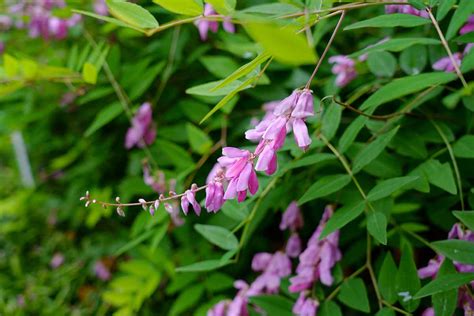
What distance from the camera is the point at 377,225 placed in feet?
2.34

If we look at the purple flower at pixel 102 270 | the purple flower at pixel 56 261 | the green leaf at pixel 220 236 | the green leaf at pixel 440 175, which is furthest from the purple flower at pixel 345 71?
the purple flower at pixel 56 261

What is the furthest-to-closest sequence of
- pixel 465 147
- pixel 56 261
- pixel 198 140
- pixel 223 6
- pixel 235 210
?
1. pixel 56 261
2. pixel 198 140
3. pixel 235 210
4. pixel 465 147
5. pixel 223 6

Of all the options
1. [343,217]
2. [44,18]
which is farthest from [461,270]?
[44,18]

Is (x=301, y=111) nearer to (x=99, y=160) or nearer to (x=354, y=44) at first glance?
(x=354, y=44)

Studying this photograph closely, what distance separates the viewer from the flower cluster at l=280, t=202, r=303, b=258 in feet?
3.17

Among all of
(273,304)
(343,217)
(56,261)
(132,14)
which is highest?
(132,14)

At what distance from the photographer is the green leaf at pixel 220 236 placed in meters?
0.88

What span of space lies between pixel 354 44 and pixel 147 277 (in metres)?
0.72

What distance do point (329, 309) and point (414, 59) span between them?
18.1 inches

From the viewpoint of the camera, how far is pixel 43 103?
154 centimetres

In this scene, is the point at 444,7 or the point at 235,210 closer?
the point at 444,7

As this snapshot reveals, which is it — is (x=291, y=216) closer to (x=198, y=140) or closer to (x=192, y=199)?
(x=198, y=140)

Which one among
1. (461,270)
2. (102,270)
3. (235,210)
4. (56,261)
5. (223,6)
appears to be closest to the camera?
(223,6)

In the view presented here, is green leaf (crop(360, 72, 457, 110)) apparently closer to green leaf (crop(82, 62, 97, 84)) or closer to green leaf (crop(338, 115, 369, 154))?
green leaf (crop(338, 115, 369, 154))
